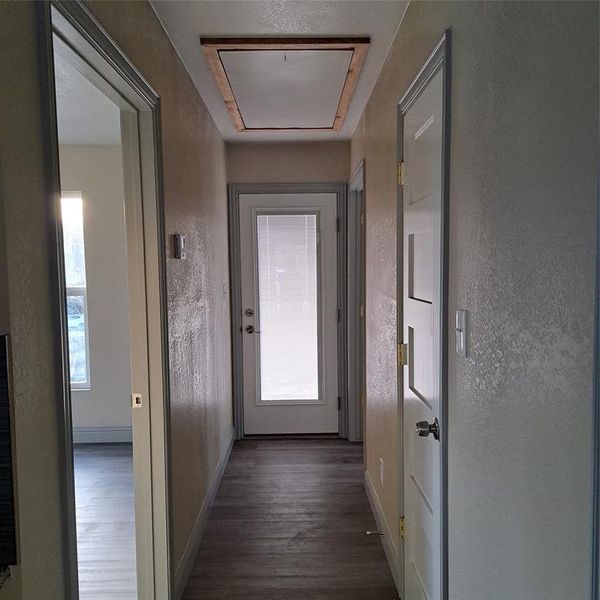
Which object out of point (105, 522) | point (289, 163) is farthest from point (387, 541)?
point (289, 163)

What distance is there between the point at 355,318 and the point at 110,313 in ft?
7.04

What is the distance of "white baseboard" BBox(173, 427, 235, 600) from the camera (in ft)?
7.10

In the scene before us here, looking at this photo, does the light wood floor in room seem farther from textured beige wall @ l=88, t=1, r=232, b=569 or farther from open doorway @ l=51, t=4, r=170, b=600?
textured beige wall @ l=88, t=1, r=232, b=569

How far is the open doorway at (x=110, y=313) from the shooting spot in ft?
5.00

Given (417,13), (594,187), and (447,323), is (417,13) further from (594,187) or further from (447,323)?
(594,187)

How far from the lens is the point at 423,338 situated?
69.2 inches

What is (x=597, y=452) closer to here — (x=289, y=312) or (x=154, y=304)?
(x=154, y=304)

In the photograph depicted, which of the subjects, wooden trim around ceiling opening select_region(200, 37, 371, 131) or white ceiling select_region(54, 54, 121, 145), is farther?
white ceiling select_region(54, 54, 121, 145)

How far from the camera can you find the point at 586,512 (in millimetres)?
750

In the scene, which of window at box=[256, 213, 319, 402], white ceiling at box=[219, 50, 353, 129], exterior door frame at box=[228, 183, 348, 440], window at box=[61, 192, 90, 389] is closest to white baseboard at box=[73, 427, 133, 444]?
window at box=[61, 192, 90, 389]

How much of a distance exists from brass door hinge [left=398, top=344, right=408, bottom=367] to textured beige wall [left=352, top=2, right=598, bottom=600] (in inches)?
24.2

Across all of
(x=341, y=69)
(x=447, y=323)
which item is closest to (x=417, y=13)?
(x=341, y=69)

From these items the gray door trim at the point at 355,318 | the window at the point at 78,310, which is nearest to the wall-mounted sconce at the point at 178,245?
the gray door trim at the point at 355,318

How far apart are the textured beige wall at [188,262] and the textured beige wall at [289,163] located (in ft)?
1.84
